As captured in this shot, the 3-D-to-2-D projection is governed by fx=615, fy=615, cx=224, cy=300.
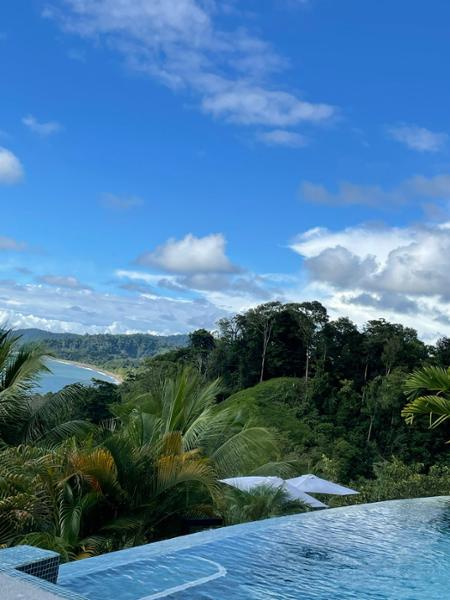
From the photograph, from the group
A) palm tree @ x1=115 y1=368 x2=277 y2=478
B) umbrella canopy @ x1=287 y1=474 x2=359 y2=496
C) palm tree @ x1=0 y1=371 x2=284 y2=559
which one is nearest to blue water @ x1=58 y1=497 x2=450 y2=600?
palm tree @ x1=0 y1=371 x2=284 y2=559

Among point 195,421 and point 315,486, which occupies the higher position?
point 195,421

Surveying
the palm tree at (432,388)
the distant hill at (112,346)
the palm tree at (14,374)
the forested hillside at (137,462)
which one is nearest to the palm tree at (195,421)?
the forested hillside at (137,462)

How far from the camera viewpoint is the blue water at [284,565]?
427 cm

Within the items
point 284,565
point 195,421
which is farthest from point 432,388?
point 284,565

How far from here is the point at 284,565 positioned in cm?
518

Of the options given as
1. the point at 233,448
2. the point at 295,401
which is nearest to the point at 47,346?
the point at 233,448

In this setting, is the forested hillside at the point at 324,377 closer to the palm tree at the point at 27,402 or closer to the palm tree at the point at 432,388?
the palm tree at the point at 27,402

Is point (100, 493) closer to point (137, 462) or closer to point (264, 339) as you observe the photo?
point (137, 462)

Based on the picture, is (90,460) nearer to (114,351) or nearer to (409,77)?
(409,77)

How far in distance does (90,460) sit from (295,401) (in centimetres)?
3527

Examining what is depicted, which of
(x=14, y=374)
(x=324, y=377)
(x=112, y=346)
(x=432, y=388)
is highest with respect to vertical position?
(x=112, y=346)

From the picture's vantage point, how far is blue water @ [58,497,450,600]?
14.0 ft

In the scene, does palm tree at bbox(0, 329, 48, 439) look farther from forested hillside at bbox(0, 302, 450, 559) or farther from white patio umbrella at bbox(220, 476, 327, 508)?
white patio umbrella at bbox(220, 476, 327, 508)

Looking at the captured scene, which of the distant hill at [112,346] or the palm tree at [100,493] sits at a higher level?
the distant hill at [112,346]
